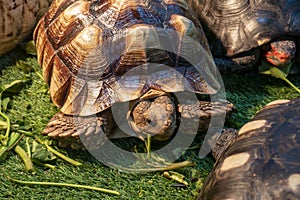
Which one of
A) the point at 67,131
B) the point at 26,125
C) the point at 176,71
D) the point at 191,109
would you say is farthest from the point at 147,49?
the point at 26,125

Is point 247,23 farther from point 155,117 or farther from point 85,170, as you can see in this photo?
point 85,170

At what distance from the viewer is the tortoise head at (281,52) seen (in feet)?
9.75

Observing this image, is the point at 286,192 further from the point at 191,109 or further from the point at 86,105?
the point at 86,105

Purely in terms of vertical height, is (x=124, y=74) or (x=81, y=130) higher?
(x=124, y=74)

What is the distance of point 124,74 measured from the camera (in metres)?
2.50

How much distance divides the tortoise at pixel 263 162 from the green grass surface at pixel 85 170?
1.33ft

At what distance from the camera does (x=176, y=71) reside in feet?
8.33

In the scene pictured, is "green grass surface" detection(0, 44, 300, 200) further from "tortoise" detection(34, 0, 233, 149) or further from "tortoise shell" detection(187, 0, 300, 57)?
"tortoise shell" detection(187, 0, 300, 57)

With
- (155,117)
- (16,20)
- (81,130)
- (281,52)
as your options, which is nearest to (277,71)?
(281,52)

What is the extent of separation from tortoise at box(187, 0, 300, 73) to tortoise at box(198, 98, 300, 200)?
92 centimetres

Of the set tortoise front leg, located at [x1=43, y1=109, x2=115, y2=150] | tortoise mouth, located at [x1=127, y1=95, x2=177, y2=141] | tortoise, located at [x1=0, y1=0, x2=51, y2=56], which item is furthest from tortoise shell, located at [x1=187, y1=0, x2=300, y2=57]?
tortoise, located at [x1=0, y1=0, x2=51, y2=56]

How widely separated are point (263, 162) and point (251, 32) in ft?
4.31

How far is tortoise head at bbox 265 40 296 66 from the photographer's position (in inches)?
117

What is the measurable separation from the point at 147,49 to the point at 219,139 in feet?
1.85
